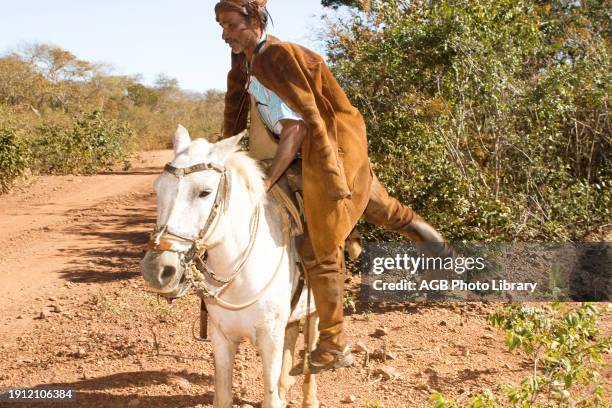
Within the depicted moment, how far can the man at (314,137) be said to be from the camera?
2.97 meters

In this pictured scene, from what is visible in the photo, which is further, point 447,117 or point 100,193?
point 100,193

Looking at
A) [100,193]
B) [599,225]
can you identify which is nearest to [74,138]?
[100,193]

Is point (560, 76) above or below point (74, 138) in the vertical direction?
below

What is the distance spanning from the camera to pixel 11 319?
576 centimetres

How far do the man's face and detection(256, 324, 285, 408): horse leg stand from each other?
4.70 ft

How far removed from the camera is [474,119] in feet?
21.6

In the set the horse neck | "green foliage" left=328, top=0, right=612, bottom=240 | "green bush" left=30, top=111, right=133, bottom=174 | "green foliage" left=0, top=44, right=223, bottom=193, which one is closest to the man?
the horse neck

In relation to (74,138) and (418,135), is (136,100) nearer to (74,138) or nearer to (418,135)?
(74,138)

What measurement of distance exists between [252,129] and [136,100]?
141 ft

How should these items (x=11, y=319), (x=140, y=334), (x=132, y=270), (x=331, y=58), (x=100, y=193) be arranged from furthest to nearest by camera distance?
1. (x=100, y=193)
2. (x=331, y=58)
3. (x=132, y=270)
4. (x=11, y=319)
5. (x=140, y=334)

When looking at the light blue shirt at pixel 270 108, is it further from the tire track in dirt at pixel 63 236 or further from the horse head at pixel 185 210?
the tire track in dirt at pixel 63 236

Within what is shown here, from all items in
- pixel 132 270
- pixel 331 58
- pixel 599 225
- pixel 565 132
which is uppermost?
pixel 331 58

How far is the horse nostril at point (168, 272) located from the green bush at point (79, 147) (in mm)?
15068

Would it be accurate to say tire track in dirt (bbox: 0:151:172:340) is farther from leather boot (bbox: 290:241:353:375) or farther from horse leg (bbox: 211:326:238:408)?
leather boot (bbox: 290:241:353:375)
